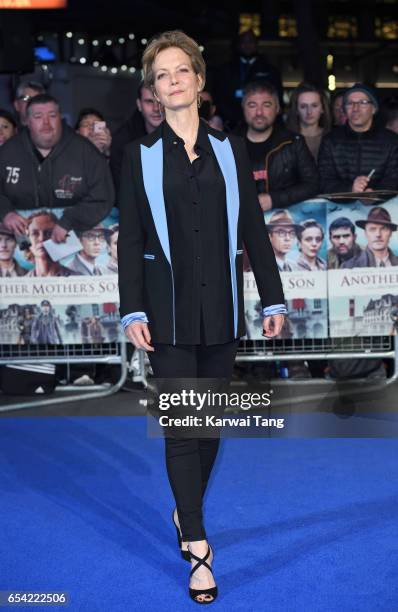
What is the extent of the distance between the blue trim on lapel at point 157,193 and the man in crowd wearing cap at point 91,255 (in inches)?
120

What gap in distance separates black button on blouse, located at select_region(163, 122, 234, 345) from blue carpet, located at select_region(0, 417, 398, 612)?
958 mm

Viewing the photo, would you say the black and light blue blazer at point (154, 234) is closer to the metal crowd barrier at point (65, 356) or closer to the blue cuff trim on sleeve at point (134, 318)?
the blue cuff trim on sleeve at point (134, 318)

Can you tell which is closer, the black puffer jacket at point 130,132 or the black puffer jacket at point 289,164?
the black puffer jacket at point 289,164

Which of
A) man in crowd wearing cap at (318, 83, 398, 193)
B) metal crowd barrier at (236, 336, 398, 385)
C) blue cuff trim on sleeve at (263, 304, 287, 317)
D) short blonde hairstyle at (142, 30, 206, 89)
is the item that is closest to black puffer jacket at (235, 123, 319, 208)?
man in crowd wearing cap at (318, 83, 398, 193)

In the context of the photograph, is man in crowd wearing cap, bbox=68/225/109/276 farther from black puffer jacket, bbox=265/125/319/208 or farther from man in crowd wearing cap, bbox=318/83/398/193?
man in crowd wearing cap, bbox=318/83/398/193

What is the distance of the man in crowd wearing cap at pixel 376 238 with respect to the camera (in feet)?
21.1

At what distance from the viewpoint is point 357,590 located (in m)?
3.44

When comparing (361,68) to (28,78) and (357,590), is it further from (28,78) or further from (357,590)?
(357,590)

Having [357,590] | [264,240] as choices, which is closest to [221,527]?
[357,590]

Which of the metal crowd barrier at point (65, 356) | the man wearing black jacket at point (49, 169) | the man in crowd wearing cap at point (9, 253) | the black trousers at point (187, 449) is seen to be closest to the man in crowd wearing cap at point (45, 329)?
the metal crowd barrier at point (65, 356)

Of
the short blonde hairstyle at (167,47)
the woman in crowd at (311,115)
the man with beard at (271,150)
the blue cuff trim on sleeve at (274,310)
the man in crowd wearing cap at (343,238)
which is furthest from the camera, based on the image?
the woman in crowd at (311,115)

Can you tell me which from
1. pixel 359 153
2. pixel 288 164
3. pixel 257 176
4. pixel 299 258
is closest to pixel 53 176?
pixel 257 176

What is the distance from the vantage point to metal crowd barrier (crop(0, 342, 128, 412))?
21.9 ft

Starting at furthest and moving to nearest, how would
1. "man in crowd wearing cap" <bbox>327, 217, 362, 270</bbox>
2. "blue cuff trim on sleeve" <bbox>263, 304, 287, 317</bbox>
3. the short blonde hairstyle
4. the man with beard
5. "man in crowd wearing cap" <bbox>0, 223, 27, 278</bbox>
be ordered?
the man with beard < "man in crowd wearing cap" <bbox>0, 223, 27, 278</bbox> < "man in crowd wearing cap" <bbox>327, 217, 362, 270</bbox> < "blue cuff trim on sleeve" <bbox>263, 304, 287, 317</bbox> < the short blonde hairstyle
